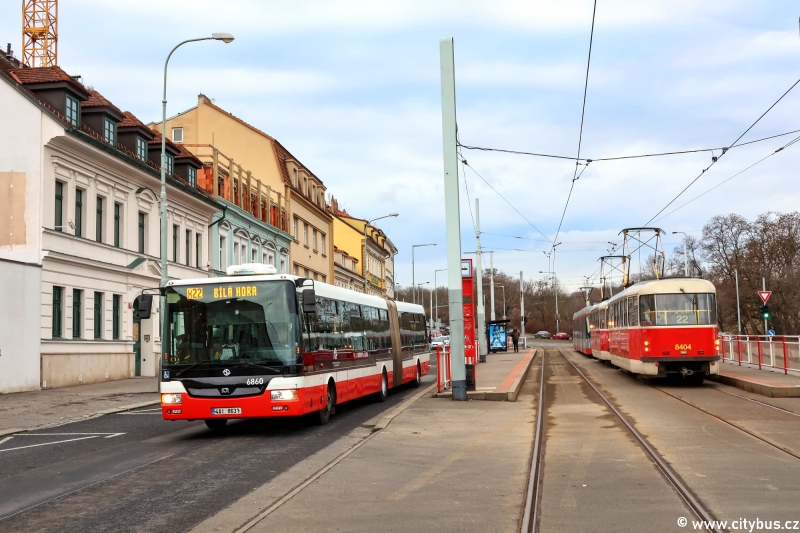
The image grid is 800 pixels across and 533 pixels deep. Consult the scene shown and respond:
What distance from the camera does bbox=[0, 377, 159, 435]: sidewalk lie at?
18550 millimetres

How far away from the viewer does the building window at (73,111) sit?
29.8 meters

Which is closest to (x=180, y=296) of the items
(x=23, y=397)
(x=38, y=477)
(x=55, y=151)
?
(x=38, y=477)

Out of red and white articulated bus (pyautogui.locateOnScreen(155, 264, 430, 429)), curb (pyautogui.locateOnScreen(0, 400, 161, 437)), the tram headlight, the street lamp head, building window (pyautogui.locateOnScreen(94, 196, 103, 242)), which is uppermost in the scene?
the street lamp head

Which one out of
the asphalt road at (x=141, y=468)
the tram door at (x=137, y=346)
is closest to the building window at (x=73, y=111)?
the tram door at (x=137, y=346)

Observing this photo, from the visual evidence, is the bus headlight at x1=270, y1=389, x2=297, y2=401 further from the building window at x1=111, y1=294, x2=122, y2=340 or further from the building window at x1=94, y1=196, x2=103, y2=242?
the building window at x1=111, y1=294, x2=122, y2=340

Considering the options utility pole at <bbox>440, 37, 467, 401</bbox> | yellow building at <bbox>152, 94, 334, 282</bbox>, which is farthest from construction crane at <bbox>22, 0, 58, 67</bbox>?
utility pole at <bbox>440, 37, 467, 401</bbox>

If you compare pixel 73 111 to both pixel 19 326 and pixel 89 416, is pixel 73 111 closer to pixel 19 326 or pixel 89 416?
pixel 19 326

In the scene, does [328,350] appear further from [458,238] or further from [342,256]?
[342,256]

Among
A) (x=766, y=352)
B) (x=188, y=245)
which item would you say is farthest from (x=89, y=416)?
(x=188, y=245)

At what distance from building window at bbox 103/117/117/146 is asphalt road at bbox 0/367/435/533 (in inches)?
637

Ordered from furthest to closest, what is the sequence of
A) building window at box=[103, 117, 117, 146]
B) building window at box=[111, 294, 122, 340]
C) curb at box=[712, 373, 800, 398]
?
building window at box=[111, 294, 122, 340] < building window at box=[103, 117, 117, 146] < curb at box=[712, 373, 800, 398]

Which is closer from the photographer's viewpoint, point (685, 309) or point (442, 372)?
point (442, 372)

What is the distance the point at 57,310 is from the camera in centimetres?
2836

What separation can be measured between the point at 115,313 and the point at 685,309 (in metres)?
20.1
